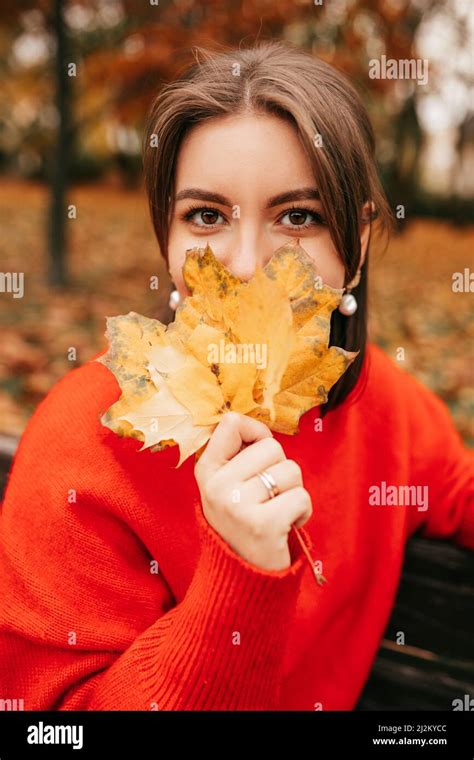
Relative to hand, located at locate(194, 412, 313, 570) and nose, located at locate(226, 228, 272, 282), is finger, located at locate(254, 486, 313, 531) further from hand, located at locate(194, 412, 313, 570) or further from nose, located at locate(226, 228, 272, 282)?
nose, located at locate(226, 228, 272, 282)

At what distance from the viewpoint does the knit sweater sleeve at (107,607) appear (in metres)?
0.97

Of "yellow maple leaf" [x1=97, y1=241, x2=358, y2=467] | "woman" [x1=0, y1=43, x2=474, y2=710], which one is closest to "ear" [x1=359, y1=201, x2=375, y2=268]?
"woman" [x1=0, y1=43, x2=474, y2=710]

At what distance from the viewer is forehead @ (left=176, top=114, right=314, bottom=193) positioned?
1.09 meters

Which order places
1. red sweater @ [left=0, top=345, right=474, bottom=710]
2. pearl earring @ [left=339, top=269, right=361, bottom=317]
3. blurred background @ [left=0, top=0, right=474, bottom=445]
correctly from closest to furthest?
red sweater @ [left=0, top=345, right=474, bottom=710] < pearl earring @ [left=339, top=269, right=361, bottom=317] < blurred background @ [left=0, top=0, right=474, bottom=445]

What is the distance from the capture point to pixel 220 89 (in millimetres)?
1183

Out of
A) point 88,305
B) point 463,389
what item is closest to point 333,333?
point 463,389

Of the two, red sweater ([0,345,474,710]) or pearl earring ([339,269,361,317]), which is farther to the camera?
pearl earring ([339,269,361,317])

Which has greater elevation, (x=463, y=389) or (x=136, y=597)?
(x=463, y=389)

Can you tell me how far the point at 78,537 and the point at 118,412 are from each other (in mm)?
268

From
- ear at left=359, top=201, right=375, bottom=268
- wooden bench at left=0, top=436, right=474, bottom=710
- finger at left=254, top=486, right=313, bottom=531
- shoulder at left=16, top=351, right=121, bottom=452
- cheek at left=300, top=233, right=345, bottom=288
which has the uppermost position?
ear at left=359, top=201, right=375, bottom=268

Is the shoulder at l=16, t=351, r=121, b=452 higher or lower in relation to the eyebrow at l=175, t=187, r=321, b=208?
lower

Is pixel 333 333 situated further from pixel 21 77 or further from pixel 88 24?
pixel 21 77

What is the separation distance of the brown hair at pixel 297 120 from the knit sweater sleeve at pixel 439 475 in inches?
10.6

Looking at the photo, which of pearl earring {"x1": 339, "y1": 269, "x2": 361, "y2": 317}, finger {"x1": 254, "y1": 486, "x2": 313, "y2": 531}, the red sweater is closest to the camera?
finger {"x1": 254, "y1": 486, "x2": 313, "y2": 531}
